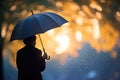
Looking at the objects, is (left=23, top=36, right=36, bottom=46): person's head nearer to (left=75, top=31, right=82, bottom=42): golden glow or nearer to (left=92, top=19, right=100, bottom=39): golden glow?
(left=75, top=31, right=82, bottom=42): golden glow

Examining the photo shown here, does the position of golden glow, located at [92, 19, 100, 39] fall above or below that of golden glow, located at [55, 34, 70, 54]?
above

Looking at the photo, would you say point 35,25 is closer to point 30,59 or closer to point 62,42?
point 30,59

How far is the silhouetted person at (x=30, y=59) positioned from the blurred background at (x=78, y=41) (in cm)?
152

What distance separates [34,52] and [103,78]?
2052 millimetres

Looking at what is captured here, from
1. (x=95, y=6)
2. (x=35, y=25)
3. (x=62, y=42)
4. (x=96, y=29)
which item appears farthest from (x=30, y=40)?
(x=95, y=6)

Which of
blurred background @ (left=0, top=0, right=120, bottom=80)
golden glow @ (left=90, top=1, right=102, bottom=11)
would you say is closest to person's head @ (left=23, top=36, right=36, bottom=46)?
blurred background @ (left=0, top=0, right=120, bottom=80)

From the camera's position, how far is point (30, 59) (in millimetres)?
4316

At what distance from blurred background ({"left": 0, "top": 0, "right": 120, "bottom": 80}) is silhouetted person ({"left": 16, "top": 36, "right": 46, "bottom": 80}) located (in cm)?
152

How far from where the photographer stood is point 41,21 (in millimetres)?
4246

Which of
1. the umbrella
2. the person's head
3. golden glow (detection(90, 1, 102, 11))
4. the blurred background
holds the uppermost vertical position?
the umbrella

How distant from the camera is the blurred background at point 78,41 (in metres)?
5.84

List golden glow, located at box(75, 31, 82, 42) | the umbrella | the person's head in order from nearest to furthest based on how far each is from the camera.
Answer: the umbrella, the person's head, golden glow, located at box(75, 31, 82, 42)

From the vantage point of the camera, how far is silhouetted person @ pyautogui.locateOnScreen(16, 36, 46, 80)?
4.30m

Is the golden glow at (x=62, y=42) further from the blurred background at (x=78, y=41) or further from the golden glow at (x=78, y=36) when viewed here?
the golden glow at (x=78, y=36)
